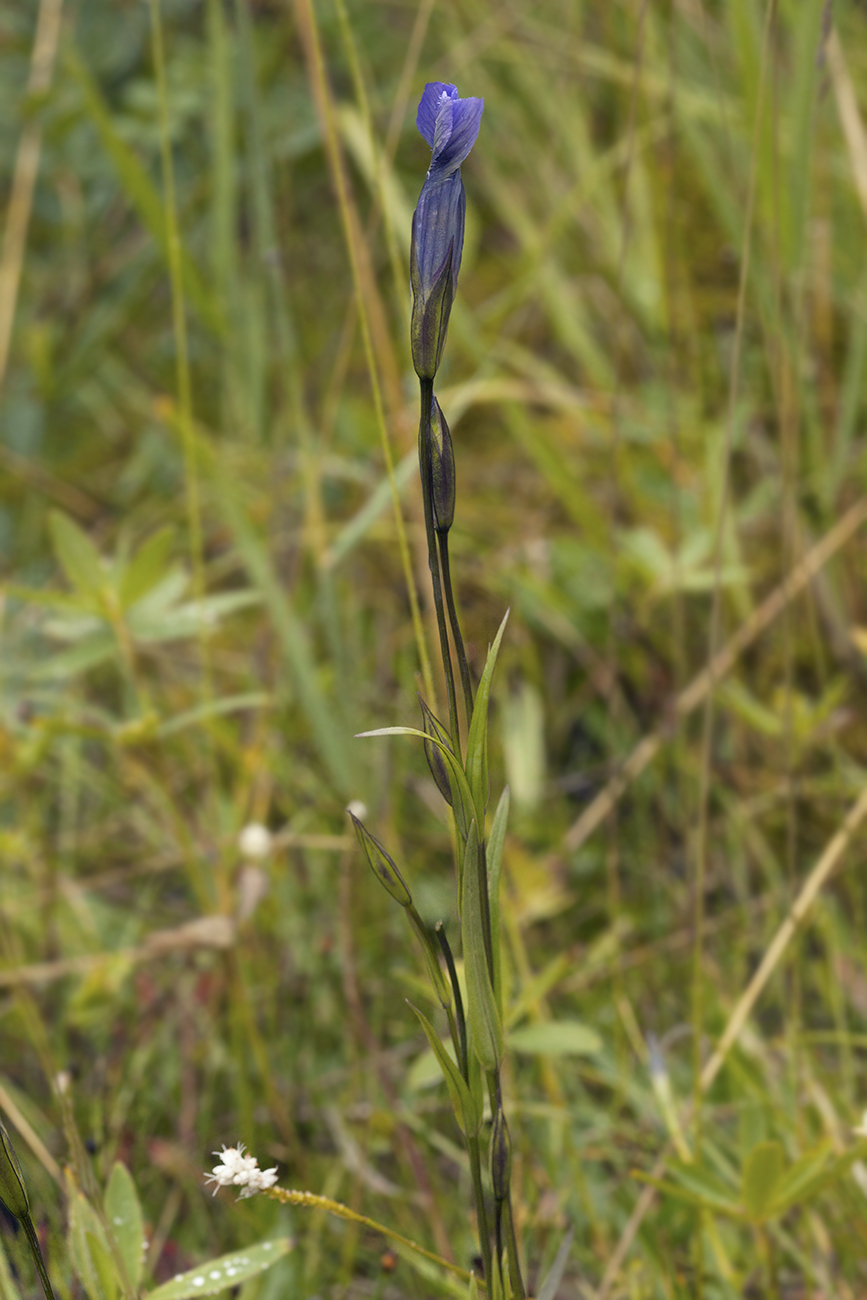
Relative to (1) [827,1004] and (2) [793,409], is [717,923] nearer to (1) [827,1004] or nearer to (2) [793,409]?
(1) [827,1004]

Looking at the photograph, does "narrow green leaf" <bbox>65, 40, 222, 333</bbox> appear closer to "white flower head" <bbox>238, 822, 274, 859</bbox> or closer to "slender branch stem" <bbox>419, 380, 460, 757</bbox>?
"white flower head" <bbox>238, 822, 274, 859</bbox>

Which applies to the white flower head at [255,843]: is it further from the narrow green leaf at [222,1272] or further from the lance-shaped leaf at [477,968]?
the lance-shaped leaf at [477,968]

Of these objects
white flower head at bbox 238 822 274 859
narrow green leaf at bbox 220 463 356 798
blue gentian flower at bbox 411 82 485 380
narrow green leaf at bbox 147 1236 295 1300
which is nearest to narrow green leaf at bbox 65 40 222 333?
narrow green leaf at bbox 220 463 356 798

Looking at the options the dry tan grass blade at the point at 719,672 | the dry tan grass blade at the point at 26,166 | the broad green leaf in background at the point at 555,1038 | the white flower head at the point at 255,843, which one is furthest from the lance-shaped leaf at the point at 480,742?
the dry tan grass blade at the point at 26,166

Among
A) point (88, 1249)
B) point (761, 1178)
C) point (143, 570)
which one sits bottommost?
point (761, 1178)

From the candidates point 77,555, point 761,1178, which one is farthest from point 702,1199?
point 77,555

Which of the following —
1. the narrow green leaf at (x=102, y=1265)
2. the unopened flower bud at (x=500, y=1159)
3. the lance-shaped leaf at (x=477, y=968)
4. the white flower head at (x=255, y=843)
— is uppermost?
the lance-shaped leaf at (x=477, y=968)

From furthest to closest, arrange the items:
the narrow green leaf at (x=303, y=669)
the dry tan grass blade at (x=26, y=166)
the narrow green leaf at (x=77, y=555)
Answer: the dry tan grass blade at (x=26, y=166) → the narrow green leaf at (x=303, y=669) → the narrow green leaf at (x=77, y=555)

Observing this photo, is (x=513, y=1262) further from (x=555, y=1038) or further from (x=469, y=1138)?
(x=555, y=1038)
